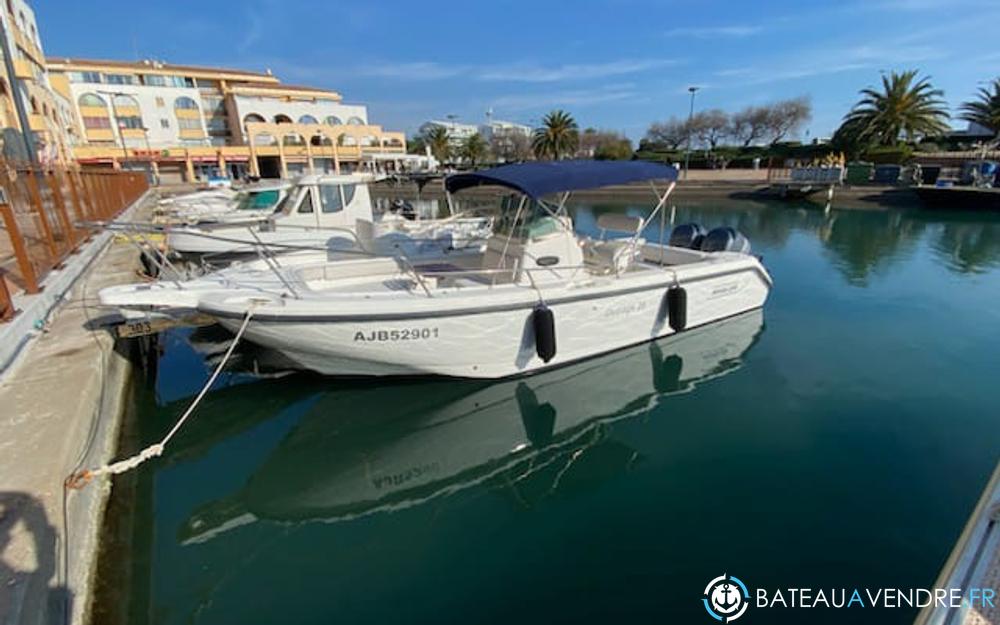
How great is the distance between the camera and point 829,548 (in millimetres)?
3896

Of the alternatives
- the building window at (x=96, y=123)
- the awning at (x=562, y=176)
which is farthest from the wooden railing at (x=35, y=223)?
the building window at (x=96, y=123)

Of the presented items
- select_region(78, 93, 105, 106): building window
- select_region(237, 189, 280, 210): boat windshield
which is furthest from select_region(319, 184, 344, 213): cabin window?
select_region(78, 93, 105, 106): building window

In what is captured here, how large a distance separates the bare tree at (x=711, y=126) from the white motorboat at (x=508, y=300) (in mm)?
66621

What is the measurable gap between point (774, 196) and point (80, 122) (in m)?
67.5

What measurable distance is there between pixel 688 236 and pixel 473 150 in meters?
55.9

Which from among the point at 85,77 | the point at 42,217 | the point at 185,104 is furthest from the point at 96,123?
the point at 42,217

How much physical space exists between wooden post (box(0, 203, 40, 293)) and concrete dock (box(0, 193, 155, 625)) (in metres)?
0.24

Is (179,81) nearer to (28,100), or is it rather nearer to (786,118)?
(28,100)

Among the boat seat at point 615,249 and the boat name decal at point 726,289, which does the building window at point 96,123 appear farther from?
the boat name decal at point 726,289

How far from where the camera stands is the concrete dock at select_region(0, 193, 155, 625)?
274 cm

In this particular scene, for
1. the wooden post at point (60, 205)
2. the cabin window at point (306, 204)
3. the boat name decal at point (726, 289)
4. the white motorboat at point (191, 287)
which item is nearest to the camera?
the white motorboat at point (191, 287)

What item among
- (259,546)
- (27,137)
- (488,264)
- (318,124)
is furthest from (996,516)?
(318,124)

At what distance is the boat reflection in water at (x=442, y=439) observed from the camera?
463 cm

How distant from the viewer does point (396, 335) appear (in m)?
5.62
